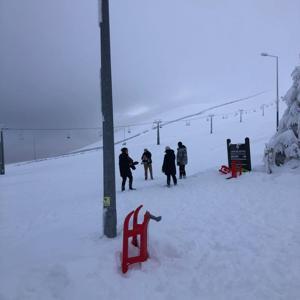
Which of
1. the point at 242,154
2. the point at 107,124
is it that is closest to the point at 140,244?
the point at 107,124

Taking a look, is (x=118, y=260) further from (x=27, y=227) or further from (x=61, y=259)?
(x=27, y=227)

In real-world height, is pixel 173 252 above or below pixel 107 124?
below

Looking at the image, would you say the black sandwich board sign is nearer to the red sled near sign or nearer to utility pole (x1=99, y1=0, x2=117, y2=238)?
utility pole (x1=99, y1=0, x2=117, y2=238)

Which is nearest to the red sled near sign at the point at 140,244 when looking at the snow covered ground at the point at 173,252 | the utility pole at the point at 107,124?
the snow covered ground at the point at 173,252

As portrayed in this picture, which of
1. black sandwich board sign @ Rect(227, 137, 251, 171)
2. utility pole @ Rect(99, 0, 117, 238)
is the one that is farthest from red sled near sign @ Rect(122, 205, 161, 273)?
black sandwich board sign @ Rect(227, 137, 251, 171)

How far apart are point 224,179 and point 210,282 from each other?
31.1 feet

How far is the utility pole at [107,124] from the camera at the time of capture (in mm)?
6586

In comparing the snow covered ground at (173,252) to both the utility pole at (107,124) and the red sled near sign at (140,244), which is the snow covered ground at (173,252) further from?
the utility pole at (107,124)

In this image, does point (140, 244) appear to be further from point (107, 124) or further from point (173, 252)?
point (107, 124)

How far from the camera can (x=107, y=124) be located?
6.71 meters

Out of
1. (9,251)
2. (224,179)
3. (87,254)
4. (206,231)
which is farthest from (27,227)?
(224,179)

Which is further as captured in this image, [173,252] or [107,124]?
[107,124]

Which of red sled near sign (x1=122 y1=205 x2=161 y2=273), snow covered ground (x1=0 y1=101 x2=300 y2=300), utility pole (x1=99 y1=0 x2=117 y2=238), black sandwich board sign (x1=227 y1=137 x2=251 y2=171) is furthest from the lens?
black sandwich board sign (x1=227 y1=137 x2=251 y2=171)

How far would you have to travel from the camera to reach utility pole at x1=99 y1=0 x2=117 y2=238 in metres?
6.59
